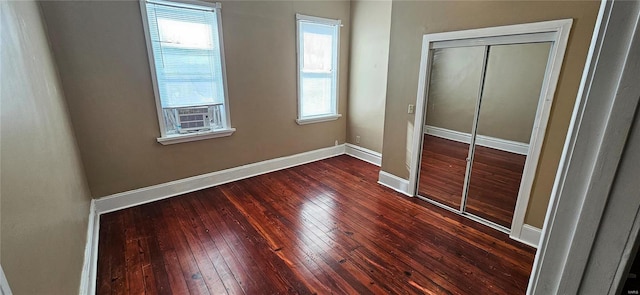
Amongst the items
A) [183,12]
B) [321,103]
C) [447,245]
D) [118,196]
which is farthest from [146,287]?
[321,103]

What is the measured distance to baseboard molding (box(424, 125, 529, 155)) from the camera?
264cm

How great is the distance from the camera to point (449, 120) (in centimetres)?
306

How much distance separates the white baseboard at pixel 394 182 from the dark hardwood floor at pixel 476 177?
7.1 inches

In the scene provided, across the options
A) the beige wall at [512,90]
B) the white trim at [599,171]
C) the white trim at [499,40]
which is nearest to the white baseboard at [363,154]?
the beige wall at [512,90]

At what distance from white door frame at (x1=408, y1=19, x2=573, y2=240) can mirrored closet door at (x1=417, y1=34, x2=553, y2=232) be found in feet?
0.11

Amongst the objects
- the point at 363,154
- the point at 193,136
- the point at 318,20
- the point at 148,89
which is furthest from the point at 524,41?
the point at 148,89

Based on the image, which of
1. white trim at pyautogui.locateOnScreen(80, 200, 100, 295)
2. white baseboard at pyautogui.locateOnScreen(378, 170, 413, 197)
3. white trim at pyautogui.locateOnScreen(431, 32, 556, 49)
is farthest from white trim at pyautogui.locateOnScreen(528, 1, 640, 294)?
white baseboard at pyautogui.locateOnScreen(378, 170, 413, 197)

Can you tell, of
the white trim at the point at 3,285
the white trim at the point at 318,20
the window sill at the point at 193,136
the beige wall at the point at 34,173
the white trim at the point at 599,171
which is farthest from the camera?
the white trim at the point at 318,20

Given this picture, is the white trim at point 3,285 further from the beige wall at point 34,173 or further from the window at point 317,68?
the window at point 317,68

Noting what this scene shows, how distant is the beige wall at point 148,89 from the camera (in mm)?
2697

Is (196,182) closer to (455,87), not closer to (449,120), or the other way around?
(449,120)

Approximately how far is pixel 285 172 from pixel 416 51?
2.52m

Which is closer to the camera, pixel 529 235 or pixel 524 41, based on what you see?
pixel 524 41

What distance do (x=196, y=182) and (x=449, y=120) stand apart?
10.7 ft
